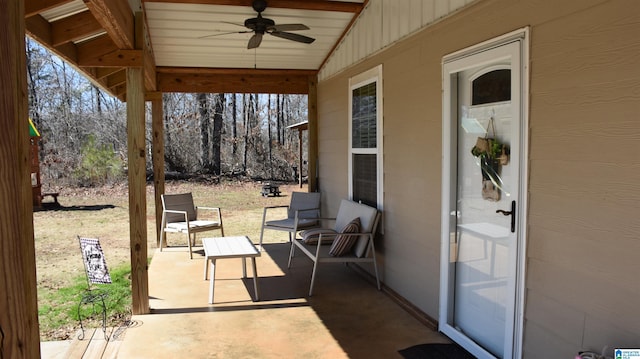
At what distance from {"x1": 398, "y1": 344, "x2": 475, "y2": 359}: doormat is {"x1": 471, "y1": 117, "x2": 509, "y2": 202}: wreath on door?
3.28 ft

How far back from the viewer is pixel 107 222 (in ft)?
30.6

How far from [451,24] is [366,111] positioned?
1.83 m

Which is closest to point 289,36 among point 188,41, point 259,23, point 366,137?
point 259,23

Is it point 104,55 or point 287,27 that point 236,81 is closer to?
point 287,27

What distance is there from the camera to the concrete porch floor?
3230 mm

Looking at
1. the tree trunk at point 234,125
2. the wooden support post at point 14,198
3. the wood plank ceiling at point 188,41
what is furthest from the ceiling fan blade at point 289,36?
the tree trunk at point 234,125

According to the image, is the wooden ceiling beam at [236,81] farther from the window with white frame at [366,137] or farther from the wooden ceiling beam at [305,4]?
the wooden ceiling beam at [305,4]

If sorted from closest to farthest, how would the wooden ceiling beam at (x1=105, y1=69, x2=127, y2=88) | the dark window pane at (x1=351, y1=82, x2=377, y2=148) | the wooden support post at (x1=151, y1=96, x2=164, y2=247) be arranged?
the dark window pane at (x1=351, y1=82, x2=377, y2=148), the wooden ceiling beam at (x1=105, y1=69, x2=127, y2=88), the wooden support post at (x1=151, y1=96, x2=164, y2=247)

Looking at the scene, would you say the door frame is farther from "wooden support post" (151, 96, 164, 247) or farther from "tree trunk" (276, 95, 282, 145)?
"tree trunk" (276, 95, 282, 145)

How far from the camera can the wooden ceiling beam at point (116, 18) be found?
2672mm

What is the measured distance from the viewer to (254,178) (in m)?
16.5

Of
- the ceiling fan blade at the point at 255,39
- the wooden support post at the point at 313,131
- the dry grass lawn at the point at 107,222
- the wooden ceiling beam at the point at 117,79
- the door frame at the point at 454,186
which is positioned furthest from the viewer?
the wooden support post at the point at 313,131

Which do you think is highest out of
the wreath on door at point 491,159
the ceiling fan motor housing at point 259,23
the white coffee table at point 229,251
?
the ceiling fan motor housing at point 259,23

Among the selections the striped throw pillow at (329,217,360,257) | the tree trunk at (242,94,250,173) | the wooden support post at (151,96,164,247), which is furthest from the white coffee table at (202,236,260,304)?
the tree trunk at (242,94,250,173)
